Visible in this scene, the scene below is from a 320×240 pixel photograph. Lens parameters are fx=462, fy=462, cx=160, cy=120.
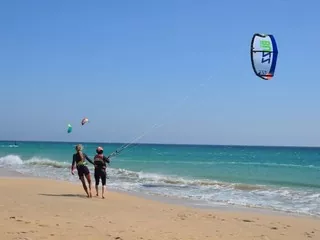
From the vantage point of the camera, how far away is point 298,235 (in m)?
7.70

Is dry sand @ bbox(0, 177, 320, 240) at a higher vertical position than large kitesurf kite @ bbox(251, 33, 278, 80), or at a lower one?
lower

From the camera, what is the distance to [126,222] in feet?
25.0

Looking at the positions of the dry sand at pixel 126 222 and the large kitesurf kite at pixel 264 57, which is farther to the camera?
the large kitesurf kite at pixel 264 57

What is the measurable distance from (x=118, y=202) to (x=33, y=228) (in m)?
4.32

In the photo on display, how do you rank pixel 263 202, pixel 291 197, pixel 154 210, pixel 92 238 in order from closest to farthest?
pixel 92 238 → pixel 154 210 → pixel 263 202 → pixel 291 197

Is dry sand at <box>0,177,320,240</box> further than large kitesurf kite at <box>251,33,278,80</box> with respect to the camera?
No

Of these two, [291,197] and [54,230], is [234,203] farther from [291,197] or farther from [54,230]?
[54,230]

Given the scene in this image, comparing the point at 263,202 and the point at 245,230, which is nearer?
the point at 245,230

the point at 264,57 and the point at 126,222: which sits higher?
the point at 264,57

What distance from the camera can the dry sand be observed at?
21.2 ft

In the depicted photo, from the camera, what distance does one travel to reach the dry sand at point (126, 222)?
21.2ft

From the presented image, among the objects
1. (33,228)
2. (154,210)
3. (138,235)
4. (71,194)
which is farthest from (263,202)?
(33,228)

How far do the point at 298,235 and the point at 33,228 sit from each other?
4279 mm

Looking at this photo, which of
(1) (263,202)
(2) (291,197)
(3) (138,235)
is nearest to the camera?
(3) (138,235)
